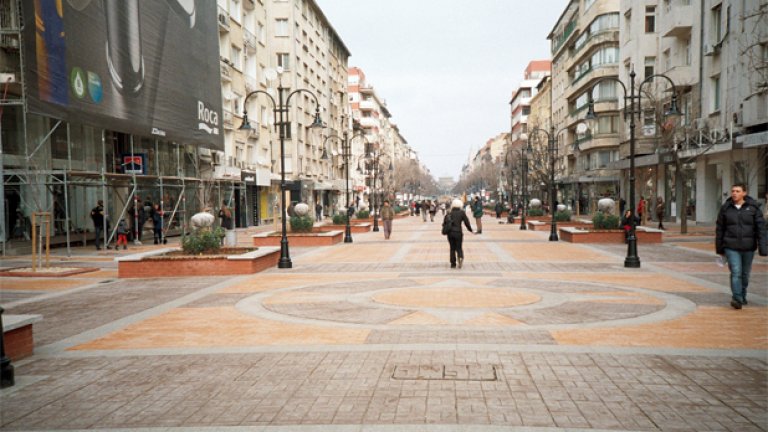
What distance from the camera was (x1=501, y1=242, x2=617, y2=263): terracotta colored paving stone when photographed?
1691 cm

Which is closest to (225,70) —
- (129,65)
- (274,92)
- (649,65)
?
(274,92)

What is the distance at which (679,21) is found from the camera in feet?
108

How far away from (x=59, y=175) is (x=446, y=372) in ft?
73.6

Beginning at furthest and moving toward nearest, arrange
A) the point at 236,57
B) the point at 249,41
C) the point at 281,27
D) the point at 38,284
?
the point at 281,27 < the point at 249,41 < the point at 236,57 < the point at 38,284

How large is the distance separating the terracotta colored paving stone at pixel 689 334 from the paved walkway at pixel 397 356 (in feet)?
0.12

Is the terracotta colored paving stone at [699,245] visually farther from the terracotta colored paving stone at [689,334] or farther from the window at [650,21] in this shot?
the window at [650,21]

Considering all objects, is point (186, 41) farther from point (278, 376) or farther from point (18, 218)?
point (278, 376)

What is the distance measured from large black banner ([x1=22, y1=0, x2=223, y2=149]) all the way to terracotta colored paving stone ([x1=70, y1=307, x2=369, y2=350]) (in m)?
13.8

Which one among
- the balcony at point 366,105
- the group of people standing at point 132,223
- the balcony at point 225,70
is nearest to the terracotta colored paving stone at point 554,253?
the group of people standing at point 132,223

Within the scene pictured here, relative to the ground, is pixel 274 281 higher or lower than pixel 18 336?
lower

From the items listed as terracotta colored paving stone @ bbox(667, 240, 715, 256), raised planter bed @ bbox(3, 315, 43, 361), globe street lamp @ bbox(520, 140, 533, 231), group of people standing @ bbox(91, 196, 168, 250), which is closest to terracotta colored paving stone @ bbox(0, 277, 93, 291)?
raised planter bed @ bbox(3, 315, 43, 361)

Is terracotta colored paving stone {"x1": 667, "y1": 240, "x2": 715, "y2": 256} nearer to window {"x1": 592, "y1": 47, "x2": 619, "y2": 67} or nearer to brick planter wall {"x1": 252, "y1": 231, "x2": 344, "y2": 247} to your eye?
brick planter wall {"x1": 252, "y1": 231, "x2": 344, "y2": 247}

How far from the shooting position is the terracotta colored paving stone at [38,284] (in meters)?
12.7

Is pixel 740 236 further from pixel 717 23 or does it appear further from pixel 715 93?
pixel 717 23
